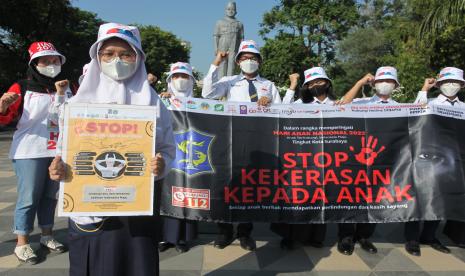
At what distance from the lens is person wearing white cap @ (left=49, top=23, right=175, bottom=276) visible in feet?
7.36

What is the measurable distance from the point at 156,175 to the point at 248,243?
2.48 metres

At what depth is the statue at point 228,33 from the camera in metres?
9.54

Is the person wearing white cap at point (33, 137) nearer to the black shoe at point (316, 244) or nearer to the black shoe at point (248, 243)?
the black shoe at point (248, 243)

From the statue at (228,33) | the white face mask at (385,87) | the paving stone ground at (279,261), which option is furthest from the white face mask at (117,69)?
the statue at (228,33)

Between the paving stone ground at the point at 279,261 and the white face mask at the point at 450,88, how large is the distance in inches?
64.8

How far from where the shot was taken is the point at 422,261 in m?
4.12

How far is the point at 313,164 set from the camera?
13.9 feet

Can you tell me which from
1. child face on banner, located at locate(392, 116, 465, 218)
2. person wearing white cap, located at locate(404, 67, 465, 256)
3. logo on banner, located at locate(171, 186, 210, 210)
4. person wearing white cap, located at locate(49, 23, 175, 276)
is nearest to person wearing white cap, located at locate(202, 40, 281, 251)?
logo on banner, located at locate(171, 186, 210, 210)

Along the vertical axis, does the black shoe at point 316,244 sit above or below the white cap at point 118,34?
below

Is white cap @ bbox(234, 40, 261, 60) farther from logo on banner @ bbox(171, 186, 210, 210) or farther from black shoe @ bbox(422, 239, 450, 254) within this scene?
black shoe @ bbox(422, 239, 450, 254)

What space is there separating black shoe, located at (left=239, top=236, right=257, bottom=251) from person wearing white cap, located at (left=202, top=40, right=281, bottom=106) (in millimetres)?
1486

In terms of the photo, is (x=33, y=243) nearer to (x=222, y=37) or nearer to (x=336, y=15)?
(x=222, y=37)

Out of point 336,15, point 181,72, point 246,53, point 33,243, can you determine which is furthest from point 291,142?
point 336,15

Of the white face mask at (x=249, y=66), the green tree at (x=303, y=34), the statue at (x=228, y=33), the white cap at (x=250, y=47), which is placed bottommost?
the white face mask at (x=249, y=66)
